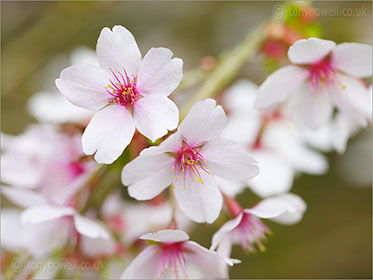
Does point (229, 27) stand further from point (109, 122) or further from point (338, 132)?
point (109, 122)

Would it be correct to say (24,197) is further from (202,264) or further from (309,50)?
(309,50)

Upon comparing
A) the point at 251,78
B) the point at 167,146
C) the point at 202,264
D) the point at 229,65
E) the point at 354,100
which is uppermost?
the point at 251,78

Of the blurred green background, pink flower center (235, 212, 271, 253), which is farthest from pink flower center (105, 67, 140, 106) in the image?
the blurred green background

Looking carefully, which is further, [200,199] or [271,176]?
[271,176]

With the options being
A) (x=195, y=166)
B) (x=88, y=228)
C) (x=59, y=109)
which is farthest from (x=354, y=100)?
(x=59, y=109)

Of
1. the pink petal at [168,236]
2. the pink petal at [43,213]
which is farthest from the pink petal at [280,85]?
the pink petal at [43,213]

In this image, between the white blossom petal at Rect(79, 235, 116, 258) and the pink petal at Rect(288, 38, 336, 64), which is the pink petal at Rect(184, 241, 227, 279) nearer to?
the white blossom petal at Rect(79, 235, 116, 258)

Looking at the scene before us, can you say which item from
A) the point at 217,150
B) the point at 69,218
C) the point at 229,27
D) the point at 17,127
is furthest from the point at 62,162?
the point at 229,27

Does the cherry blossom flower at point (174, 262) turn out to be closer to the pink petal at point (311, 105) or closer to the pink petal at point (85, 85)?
the pink petal at point (85, 85)
